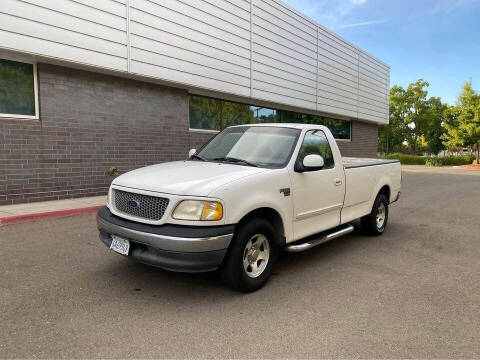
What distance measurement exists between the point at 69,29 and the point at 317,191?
23.5 ft

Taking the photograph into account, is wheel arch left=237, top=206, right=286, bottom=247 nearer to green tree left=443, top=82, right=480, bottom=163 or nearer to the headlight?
the headlight

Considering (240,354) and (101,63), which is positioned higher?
(101,63)

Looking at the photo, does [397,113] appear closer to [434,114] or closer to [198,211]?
[434,114]

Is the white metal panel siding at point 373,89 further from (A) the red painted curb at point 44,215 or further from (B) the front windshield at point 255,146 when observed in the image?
(B) the front windshield at point 255,146

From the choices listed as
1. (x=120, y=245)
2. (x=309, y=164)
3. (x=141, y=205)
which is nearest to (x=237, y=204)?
(x=141, y=205)

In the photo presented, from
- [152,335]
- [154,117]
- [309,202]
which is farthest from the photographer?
[154,117]

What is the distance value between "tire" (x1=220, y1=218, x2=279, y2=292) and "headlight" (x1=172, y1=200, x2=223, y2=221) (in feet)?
1.18

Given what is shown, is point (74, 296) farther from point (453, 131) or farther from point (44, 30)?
point (453, 131)

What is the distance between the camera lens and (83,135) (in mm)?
9406

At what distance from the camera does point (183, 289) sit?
3854 mm

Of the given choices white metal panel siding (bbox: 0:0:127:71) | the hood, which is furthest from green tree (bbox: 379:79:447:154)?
the hood

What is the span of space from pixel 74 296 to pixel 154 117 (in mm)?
8058

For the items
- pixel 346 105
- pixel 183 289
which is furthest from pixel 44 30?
pixel 346 105

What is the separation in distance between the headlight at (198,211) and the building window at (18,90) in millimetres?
6753
